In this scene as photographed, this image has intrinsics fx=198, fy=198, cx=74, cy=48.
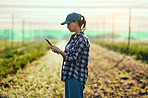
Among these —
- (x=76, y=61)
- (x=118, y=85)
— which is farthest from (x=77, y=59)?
(x=118, y=85)

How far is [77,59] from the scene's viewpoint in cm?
175

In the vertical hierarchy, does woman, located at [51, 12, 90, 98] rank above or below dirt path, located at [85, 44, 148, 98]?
above

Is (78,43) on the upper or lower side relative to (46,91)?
upper

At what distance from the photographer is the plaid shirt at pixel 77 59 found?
1.75 meters

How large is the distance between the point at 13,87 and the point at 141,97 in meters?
2.31

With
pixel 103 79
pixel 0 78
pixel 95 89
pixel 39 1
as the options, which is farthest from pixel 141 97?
pixel 39 1

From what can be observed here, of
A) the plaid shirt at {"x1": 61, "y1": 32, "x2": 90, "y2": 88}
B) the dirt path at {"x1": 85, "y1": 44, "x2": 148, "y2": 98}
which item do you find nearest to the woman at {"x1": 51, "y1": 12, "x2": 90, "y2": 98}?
the plaid shirt at {"x1": 61, "y1": 32, "x2": 90, "y2": 88}

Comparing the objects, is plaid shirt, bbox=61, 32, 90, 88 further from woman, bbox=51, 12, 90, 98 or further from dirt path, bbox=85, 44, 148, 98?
dirt path, bbox=85, 44, 148, 98

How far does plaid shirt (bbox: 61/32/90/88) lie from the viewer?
175 centimetres

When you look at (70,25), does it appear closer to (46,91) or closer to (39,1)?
A: (46,91)

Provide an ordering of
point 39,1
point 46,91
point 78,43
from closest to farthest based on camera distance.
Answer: point 78,43 → point 46,91 → point 39,1

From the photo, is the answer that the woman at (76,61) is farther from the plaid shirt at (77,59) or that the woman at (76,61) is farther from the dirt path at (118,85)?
the dirt path at (118,85)

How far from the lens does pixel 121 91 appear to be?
3.73 m

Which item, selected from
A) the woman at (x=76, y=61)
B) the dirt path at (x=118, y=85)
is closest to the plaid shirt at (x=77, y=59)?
the woman at (x=76, y=61)
